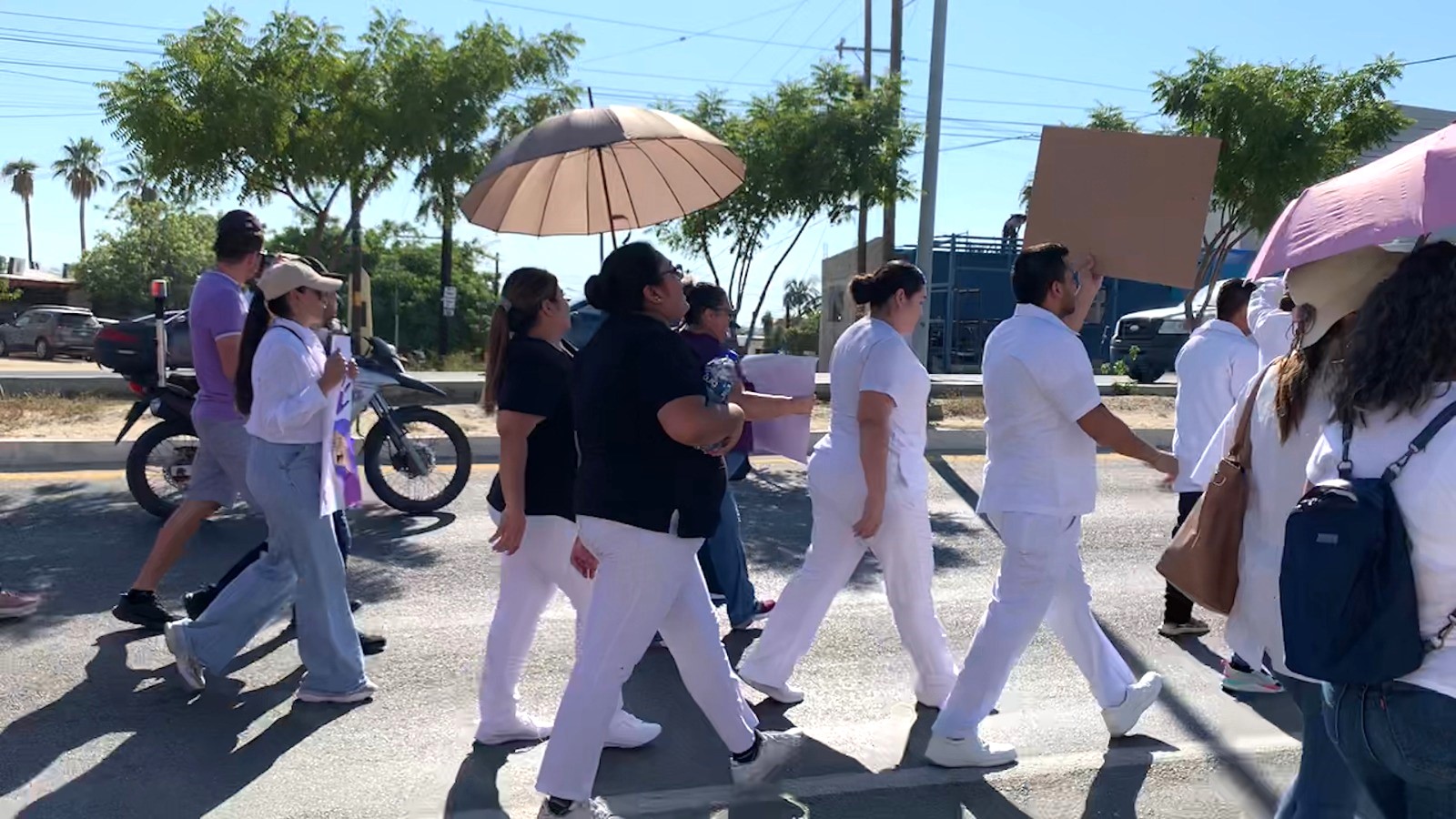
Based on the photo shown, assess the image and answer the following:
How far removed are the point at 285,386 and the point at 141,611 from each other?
1777 mm

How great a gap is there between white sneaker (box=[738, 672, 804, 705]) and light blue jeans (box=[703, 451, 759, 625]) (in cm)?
89

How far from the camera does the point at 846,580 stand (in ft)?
14.6

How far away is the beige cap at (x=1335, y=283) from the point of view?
2.33 meters

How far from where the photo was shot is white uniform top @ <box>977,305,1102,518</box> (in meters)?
3.67

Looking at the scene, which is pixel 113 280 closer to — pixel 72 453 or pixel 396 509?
pixel 72 453

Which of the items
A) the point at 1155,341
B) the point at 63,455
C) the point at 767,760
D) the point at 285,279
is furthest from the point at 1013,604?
the point at 1155,341

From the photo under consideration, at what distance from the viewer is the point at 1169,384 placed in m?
19.3

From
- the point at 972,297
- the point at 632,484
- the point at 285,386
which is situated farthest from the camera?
Result: the point at 972,297

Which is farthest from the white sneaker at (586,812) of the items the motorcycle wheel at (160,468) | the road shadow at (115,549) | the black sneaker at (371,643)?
the motorcycle wheel at (160,468)

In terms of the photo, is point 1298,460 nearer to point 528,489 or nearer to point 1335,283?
point 1335,283

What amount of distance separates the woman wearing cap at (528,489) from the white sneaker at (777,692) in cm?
49

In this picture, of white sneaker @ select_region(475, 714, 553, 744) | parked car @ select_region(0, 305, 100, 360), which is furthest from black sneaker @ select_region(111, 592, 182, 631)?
parked car @ select_region(0, 305, 100, 360)

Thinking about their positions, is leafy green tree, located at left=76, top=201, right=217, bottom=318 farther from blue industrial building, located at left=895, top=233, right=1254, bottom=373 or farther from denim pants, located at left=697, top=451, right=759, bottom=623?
denim pants, located at left=697, top=451, right=759, bottom=623

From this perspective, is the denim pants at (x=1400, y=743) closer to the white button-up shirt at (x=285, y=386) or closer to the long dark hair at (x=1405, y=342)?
the long dark hair at (x=1405, y=342)
